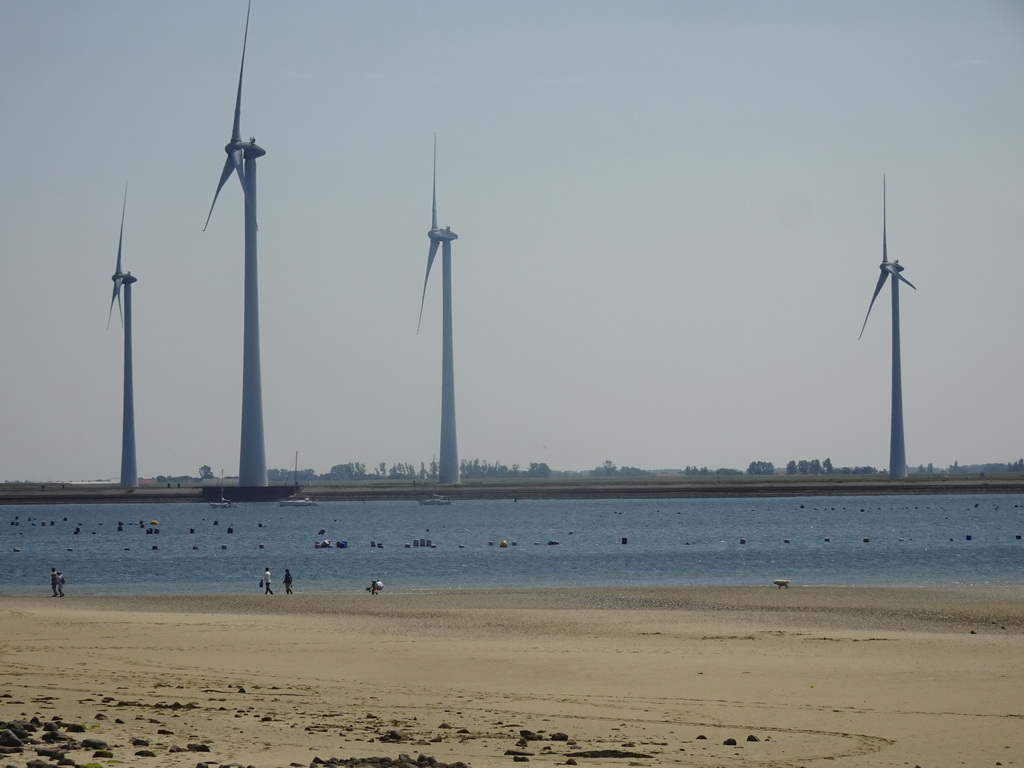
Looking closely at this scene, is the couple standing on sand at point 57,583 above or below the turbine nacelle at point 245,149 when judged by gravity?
below

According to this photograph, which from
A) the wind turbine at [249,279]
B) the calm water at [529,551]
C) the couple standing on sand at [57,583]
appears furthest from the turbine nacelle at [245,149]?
the couple standing on sand at [57,583]

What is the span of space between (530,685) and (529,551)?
72275mm

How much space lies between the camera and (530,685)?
2838 cm

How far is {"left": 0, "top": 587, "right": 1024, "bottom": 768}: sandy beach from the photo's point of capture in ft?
65.4

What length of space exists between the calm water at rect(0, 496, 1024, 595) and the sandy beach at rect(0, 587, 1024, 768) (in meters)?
21.4

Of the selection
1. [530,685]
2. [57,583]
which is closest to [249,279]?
[57,583]

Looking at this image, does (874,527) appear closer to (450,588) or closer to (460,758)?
(450,588)

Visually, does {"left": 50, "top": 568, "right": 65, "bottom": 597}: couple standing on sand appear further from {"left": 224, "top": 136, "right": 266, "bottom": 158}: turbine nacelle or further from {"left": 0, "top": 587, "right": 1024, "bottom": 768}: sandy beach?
{"left": 224, "top": 136, "right": 266, "bottom": 158}: turbine nacelle

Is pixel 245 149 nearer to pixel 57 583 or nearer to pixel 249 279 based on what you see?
pixel 249 279

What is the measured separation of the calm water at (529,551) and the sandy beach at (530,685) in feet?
70.1

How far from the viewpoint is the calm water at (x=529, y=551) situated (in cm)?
7162

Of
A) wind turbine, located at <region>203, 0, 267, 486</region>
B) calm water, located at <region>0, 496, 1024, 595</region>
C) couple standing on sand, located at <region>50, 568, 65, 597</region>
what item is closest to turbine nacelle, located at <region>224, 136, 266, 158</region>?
wind turbine, located at <region>203, 0, 267, 486</region>

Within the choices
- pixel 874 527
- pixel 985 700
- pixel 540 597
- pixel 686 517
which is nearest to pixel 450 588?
pixel 540 597

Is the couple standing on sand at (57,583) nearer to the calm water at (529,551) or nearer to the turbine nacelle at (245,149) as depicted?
the calm water at (529,551)
